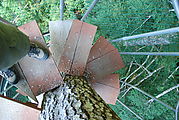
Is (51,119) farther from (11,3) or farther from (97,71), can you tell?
(11,3)

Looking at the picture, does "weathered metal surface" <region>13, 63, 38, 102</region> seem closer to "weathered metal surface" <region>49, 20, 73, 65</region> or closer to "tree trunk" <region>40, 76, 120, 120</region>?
"tree trunk" <region>40, 76, 120, 120</region>

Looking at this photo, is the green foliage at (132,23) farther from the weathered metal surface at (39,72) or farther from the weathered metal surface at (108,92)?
the weathered metal surface at (39,72)

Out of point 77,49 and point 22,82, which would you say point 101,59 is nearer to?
point 77,49

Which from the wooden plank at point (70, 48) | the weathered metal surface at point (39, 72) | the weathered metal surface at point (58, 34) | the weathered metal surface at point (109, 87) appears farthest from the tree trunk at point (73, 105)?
the weathered metal surface at point (109, 87)

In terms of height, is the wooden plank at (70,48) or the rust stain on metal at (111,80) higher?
the wooden plank at (70,48)

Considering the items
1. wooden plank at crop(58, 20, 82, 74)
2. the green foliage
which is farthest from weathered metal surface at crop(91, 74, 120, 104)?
wooden plank at crop(58, 20, 82, 74)

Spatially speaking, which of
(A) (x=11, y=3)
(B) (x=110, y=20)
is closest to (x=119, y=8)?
(B) (x=110, y=20)
